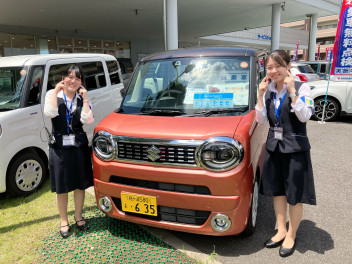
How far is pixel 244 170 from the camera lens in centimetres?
220

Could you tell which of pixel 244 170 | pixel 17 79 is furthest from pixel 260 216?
pixel 17 79

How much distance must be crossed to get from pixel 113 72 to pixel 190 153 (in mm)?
3929

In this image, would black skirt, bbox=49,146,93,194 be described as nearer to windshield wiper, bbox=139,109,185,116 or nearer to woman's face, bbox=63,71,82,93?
woman's face, bbox=63,71,82,93

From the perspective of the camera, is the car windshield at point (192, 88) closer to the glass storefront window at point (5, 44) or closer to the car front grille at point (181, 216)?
the car front grille at point (181, 216)

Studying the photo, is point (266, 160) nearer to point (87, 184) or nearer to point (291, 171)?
point (291, 171)

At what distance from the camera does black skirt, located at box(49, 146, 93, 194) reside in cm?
263

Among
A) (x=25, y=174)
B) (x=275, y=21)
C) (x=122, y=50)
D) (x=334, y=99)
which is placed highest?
(x=275, y=21)

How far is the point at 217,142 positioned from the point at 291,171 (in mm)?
691

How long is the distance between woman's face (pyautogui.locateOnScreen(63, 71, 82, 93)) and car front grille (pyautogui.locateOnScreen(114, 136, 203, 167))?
2.14 ft

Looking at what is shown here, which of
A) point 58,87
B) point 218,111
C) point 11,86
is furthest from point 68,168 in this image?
point 11,86

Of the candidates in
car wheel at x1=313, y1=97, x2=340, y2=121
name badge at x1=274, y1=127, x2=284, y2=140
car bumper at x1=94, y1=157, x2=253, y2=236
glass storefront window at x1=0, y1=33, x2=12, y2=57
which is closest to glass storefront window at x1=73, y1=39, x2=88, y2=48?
glass storefront window at x1=0, y1=33, x2=12, y2=57

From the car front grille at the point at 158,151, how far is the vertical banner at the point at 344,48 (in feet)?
23.3

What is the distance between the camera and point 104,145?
8.33 ft

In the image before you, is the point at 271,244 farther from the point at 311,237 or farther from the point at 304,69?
the point at 304,69
